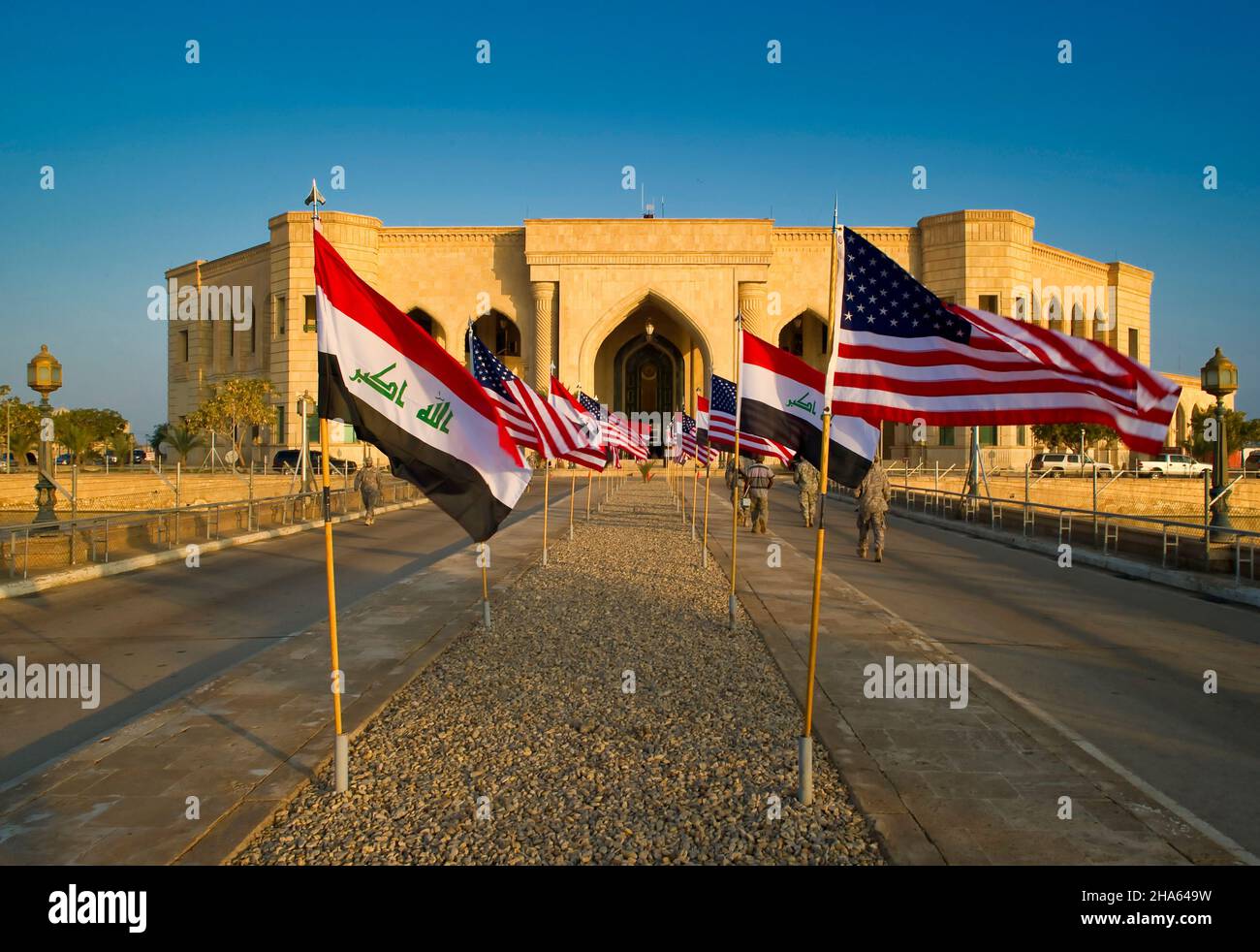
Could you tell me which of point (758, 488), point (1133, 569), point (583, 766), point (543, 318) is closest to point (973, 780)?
point (583, 766)

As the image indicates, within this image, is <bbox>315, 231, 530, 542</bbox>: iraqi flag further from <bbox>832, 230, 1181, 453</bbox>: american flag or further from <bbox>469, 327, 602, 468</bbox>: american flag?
<bbox>469, 327, 602, 468</bbox>: american flag

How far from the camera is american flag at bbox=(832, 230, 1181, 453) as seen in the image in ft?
17.2

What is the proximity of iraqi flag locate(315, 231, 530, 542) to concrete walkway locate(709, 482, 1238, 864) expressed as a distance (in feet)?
9.75

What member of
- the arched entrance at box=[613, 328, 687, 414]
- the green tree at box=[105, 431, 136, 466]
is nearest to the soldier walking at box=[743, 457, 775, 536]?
the arched entrance at box=[613, 328, 687, 414]

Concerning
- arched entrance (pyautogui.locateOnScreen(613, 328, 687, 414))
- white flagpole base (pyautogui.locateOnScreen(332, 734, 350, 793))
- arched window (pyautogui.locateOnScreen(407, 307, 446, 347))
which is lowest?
white flagpole base (pyautogui.locateOnScreen(332, 734, 350, 793))

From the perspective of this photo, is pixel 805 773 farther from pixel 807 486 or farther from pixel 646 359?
pixel 646 359

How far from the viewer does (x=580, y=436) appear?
15.8 meters

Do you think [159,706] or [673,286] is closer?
[159,706]

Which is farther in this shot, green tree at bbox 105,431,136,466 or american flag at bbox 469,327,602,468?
green tree at bbox 105,431,136,466

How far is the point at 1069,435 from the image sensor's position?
55.0 metres

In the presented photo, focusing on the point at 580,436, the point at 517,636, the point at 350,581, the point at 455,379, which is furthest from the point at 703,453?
the point at 455,379
